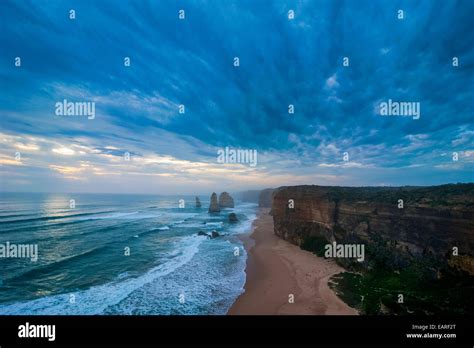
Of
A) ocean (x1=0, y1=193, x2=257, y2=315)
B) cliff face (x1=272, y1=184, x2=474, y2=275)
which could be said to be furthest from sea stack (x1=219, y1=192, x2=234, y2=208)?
cliff face (x1=272, y1=184, x2=474, y2=275)

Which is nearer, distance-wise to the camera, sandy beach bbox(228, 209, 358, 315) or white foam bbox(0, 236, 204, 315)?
sandy beach bbox(228, 209, 358, 315)

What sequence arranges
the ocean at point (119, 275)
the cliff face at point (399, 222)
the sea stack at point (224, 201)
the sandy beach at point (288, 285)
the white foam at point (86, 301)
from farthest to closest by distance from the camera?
the sea stack at point (224, 201), the ocean at point (119, 275), the cliff face at point (399, 222), the white foam at point (86, 301), the sandy beach at point (288, 285)

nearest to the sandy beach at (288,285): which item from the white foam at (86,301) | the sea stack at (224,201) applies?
the white foam at (86,301)

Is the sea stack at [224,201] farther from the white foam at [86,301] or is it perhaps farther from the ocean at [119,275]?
the white foam at [86,301]

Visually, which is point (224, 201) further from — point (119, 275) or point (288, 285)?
point (288, 285)

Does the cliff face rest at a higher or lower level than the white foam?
higher

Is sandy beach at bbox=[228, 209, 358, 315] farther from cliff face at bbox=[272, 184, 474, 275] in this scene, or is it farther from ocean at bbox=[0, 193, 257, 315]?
cliff face at bbox=[272, 184, 474, 275]

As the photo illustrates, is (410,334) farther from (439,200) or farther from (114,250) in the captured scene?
(114,250)
